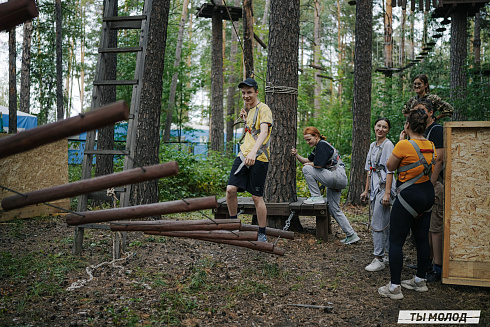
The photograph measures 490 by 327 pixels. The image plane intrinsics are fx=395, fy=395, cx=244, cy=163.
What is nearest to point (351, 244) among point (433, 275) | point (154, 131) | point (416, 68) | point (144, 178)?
point (433, 275)

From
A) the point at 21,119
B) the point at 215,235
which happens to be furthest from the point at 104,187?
the point at 21,119

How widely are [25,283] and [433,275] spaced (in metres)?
4.39

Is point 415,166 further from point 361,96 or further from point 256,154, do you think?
point 361,96

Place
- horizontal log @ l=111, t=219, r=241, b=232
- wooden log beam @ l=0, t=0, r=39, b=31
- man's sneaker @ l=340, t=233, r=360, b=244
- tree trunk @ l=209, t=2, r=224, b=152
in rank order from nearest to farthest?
wooden log beam @ l=0, t=0, r=39, b=31
horizontal log @ l=111, t=219, r=241, b=232
man's sneaker @ l=340, t=233, r=360, b=244
tree trunk @ l=209, t=2, r=224, b=152

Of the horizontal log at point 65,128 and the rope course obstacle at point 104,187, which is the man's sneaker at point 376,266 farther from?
the horizontal log at point 65,128

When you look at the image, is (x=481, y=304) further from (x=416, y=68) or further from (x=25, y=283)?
(x=416, y=68)

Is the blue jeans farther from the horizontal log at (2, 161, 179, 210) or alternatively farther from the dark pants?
the horizontal log at (2, 161, 179, 210)

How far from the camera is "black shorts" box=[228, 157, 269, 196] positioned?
454 cm

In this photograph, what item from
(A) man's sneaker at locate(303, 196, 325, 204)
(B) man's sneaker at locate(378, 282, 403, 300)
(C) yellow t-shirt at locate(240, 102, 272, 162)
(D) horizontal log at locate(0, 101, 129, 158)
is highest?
(C) yellow t-shirt at locate(240, 102, 272, 162)

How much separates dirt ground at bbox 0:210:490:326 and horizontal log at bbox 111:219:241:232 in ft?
2.41

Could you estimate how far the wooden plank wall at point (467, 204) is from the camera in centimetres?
419

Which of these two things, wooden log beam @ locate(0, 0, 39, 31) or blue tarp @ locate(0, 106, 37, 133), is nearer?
wooden log beam @ locate(0, 0, 39, 31)

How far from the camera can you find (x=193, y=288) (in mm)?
4027

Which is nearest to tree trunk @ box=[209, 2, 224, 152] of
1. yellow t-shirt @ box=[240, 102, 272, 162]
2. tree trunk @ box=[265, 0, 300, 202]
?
tree trunk @ box=[265, 0, 300, 202]
